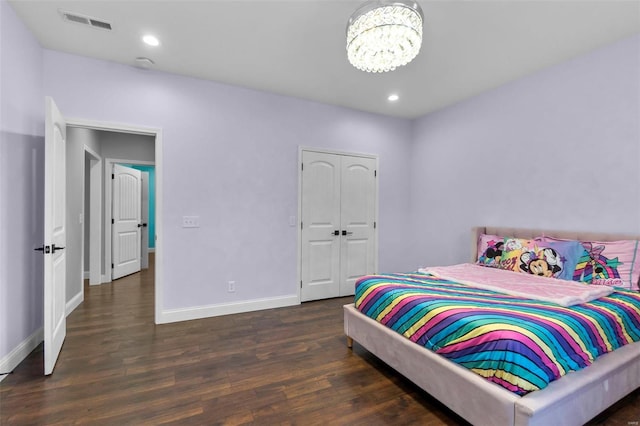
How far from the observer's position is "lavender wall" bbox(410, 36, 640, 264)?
2.55m

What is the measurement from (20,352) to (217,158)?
2.36 m

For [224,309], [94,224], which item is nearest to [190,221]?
[224,309]

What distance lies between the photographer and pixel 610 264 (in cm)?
241

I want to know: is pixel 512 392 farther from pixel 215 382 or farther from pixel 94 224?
pixel 94 224

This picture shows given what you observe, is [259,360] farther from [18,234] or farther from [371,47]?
[371,47]

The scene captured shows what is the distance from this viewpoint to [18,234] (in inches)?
91.8

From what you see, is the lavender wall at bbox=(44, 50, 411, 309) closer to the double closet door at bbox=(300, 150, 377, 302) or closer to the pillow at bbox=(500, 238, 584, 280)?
the double closet door at bbox=(300, 150, 377, 302)

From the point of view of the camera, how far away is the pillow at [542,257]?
258 cm

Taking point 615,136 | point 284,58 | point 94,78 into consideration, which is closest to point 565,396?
Result: point 615,136

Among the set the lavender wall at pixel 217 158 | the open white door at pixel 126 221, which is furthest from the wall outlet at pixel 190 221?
the open white door at pixel 126 221

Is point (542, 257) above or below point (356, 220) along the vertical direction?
below

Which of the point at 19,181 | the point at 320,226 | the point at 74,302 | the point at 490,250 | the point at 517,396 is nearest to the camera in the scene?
the point at 517,396

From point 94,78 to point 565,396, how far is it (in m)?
4.31

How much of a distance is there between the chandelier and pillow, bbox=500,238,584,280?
219 centimetres
